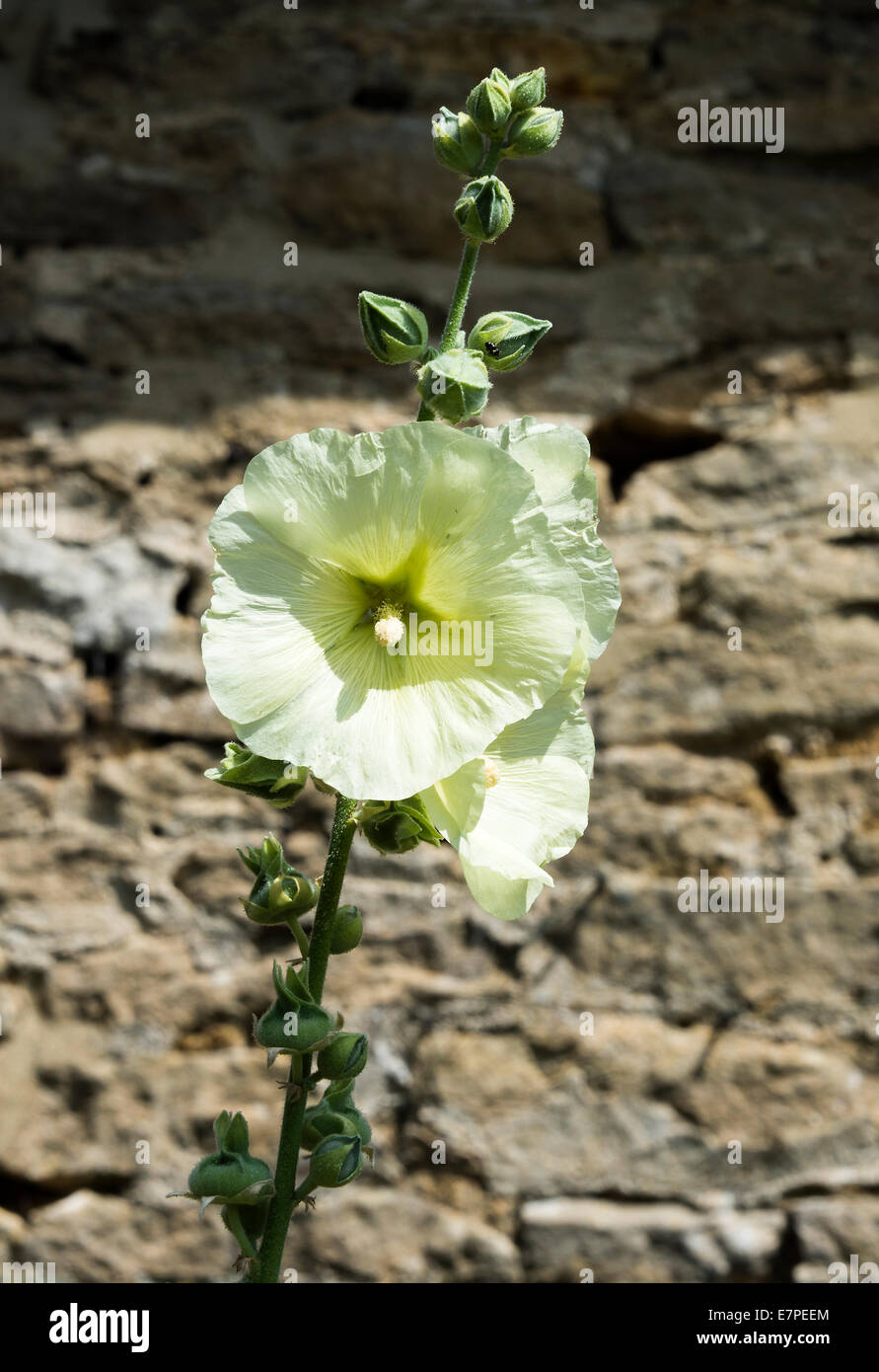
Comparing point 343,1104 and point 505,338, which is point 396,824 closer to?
point 343,1104

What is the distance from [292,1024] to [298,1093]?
0.18ft

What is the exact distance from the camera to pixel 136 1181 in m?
1.76

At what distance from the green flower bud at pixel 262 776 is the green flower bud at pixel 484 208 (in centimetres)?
38

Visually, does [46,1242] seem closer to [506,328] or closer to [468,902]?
[468,902]

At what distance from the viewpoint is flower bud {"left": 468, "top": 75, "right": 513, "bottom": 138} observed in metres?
0.82

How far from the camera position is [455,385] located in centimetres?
73

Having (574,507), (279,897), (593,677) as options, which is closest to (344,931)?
(279,897)

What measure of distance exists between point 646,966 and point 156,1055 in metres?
0.76

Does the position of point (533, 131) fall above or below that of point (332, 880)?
above

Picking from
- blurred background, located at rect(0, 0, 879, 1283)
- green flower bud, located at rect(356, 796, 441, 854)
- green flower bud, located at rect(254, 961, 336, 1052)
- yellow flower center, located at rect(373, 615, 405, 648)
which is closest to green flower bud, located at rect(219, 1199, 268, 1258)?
green flower bud, located at rect(254, 961, 336, 1052)

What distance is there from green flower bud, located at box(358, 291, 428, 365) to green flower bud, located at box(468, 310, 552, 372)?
0.04 meters

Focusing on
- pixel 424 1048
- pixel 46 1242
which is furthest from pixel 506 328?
pixel 46 1242

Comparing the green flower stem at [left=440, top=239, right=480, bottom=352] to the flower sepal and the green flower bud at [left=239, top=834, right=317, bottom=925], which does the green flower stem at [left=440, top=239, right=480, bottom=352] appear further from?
the flower sepal

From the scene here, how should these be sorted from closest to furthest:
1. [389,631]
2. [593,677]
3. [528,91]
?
[389,631] < [528,91] < [593,677]
